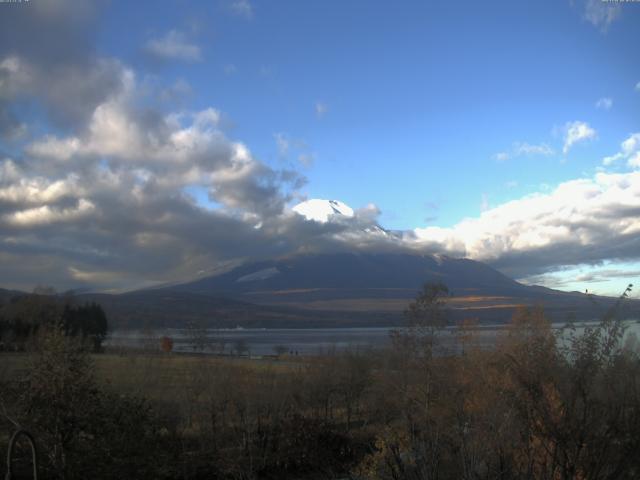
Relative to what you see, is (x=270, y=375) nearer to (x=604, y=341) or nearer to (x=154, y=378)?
(x=154, y=378)

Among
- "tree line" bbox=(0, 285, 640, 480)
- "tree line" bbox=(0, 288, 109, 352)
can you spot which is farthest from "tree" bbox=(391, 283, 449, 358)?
"tree line" bbox=(0, 288, 109, 352)

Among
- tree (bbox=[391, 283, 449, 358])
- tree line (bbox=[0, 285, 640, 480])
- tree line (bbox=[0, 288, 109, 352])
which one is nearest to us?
tree line (bbox=[0, 285, 640, 480])

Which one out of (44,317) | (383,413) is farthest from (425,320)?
(44,317)

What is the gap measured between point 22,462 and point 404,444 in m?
16.2

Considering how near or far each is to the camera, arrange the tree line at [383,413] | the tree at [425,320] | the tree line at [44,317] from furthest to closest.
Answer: the tree line at [44,317] < the tree at [425,320] < the tree line at [383,413]

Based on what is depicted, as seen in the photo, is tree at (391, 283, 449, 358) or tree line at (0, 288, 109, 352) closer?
tree at (391, 283, 449, 358)

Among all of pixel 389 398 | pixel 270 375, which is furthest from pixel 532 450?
pixel 270 375

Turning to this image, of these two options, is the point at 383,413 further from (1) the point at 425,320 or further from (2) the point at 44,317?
(2) the point at 44,317

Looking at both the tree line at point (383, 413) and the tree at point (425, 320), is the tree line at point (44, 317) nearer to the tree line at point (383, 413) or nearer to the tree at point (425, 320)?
the tree line at point (383, 413)

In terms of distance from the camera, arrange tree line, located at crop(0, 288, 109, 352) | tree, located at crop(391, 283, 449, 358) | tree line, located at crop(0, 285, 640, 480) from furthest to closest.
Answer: tree line, located at crop(0, 288, 109, 352), tree, located at crop(391, 283, 449, 358), tree line, located at crop(0, 285, 640, 480)

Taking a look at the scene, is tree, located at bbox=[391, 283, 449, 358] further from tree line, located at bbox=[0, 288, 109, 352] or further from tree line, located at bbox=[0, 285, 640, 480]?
tree line, located at bbox=[0, 288, 109, 352]

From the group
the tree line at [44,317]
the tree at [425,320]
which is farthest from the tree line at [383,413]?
the tree line at [44,317]

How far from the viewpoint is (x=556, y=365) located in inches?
403

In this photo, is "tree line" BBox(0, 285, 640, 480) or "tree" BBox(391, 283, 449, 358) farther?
"tree" BBox(391, 283, 449, 358)
